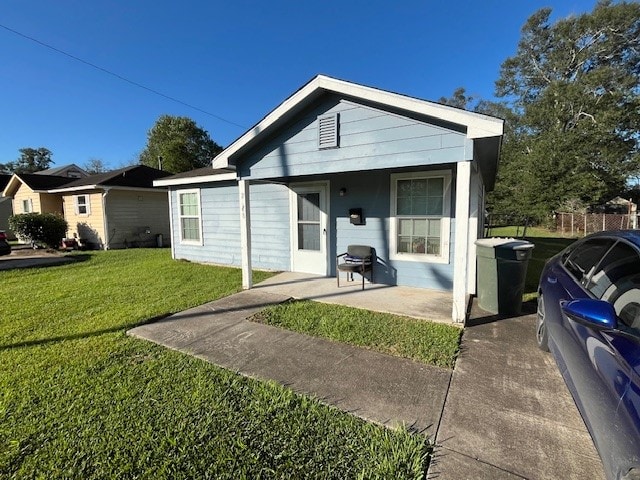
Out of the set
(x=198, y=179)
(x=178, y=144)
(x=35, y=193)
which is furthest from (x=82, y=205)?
(x=178, y=144)

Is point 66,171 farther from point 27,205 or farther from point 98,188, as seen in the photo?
point 98,188

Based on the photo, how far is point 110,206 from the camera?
13227 mm

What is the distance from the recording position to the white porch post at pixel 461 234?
152 inches

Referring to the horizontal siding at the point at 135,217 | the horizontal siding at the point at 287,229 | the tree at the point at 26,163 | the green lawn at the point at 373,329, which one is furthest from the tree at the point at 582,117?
the tree at the point at 26,163

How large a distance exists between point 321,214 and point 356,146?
2.41m

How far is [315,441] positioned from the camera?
2092 mm

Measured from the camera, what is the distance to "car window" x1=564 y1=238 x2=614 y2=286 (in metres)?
2.56

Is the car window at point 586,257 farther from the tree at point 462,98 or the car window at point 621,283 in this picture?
the tree at point 462,98

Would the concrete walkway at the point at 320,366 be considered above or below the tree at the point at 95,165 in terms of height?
below

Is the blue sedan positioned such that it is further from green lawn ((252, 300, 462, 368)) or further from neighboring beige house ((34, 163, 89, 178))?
neighboring beige house ((34, 163, 89, 178))

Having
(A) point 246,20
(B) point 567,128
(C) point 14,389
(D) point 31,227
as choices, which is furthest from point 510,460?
(B) point 567,128

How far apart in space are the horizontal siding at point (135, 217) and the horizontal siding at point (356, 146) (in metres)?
10.8

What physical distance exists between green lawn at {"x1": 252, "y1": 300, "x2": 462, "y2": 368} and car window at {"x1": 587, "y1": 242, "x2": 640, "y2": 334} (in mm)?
1524

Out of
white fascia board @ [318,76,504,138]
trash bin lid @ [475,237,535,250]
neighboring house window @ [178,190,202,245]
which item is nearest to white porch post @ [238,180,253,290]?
white fascia board @ [318,76,504,138]
